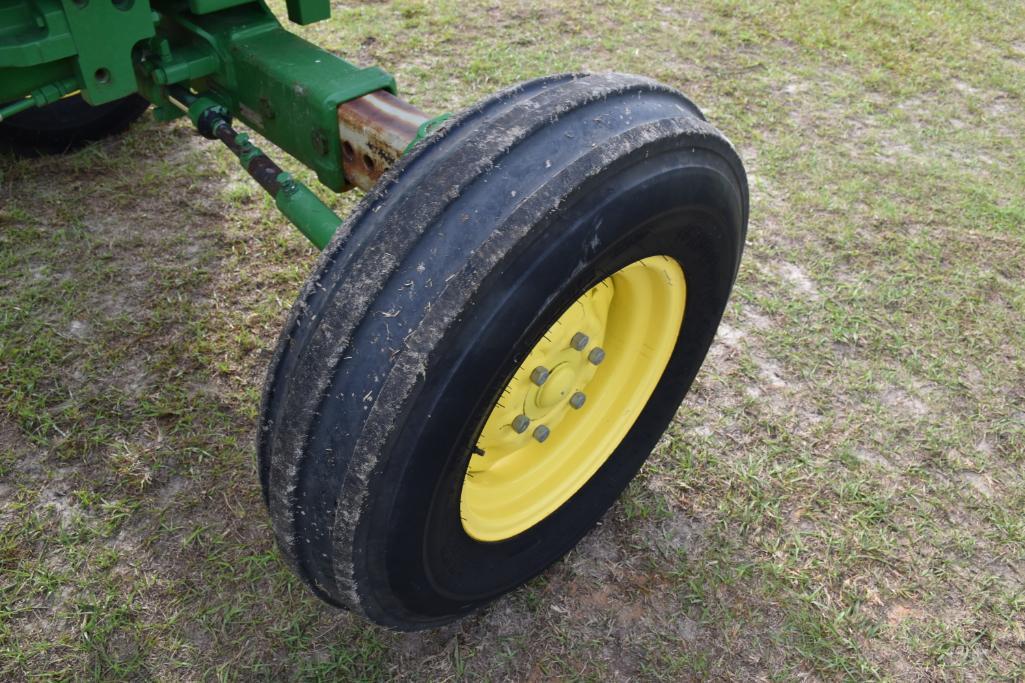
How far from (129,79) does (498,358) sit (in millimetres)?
1131

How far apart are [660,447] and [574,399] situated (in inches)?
22.2

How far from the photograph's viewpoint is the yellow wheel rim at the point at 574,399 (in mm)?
1702

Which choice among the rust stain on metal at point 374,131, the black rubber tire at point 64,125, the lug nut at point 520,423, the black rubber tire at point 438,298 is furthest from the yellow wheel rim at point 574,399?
the black rubber tire at point 64,125

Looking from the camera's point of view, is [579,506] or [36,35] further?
[579,506]

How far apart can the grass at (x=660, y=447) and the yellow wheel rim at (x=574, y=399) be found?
0.27m

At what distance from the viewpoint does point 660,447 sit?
2299mm

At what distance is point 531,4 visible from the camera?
4527 millimetres

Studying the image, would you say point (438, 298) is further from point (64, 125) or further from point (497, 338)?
point (64, 125)

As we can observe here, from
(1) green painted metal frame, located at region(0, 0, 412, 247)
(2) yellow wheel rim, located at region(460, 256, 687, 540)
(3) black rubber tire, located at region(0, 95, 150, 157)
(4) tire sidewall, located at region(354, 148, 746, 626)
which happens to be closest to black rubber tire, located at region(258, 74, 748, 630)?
(4) tire sidewall, located at region(354, 148, 746, 626)

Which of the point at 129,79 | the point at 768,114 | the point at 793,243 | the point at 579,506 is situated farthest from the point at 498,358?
the point at 768,114

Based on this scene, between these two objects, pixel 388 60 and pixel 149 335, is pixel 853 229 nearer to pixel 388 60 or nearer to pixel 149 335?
pixel 388 60

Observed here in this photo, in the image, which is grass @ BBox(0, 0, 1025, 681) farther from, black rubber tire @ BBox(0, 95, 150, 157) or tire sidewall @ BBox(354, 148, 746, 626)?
tire sidewall @ BBox(354, 148, 746, 626)

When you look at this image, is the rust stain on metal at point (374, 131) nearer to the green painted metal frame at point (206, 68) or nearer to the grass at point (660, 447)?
the green painted metal frame at point (206, 68)

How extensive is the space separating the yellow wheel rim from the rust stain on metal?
486mm
